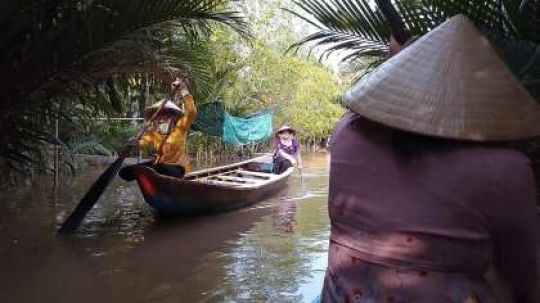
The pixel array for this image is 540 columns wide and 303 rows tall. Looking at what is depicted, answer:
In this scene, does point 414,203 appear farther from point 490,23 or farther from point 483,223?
point 490,23

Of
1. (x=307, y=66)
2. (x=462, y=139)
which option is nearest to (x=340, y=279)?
(x=462, y=139)

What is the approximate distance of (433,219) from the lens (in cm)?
112

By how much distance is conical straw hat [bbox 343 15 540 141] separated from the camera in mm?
1119

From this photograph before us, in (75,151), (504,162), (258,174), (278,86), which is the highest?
(278,86)

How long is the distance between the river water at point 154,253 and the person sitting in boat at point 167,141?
2.25ft

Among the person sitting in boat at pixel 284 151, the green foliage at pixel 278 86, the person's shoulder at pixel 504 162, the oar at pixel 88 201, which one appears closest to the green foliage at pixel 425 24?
the person's shoulder at pixel 504 162

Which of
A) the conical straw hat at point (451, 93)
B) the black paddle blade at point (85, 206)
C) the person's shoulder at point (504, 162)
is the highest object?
the conical straw hat at point (451, 93)

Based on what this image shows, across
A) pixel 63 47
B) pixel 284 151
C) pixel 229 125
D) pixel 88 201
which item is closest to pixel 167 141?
pixel 88 201

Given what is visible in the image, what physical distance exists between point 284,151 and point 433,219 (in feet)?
34.8

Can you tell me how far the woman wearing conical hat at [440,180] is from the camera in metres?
1.10

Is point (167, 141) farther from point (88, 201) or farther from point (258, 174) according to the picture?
point (258, 174)

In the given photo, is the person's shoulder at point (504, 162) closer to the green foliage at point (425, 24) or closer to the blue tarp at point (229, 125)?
the green foliage at point (425, 24)

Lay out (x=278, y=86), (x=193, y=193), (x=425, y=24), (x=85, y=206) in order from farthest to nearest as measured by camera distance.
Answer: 1. (x=278, y=86)
2. (x=193, y=193)
3. (x=85, y=206)
4. (x=425, y=24)

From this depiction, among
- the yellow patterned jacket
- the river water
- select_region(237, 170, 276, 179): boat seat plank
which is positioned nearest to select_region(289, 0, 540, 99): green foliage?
the river water
